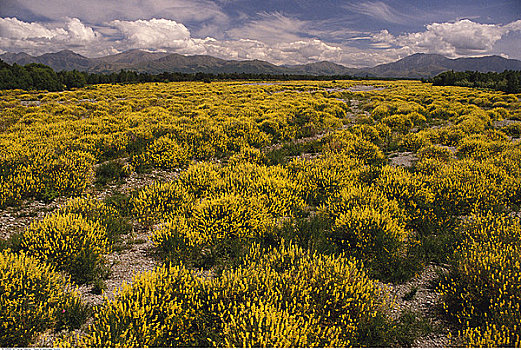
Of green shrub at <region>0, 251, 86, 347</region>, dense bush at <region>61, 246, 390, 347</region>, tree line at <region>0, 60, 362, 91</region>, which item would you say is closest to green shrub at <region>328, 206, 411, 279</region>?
dense bush at <region>61, 246, 390, 347</region>

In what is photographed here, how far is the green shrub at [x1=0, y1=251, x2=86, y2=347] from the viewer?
3083mm

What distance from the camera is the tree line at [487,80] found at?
3703cm

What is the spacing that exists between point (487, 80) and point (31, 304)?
2637 inches

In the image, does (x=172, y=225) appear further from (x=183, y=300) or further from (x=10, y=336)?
(x=10, y=336)

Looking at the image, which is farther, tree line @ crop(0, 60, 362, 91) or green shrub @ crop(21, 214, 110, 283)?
tree line @ crop(0, 60, 362, 91)

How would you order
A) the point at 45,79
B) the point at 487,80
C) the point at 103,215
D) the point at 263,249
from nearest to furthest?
the point at 263,249
the point at 103,215
the point at 45,79
the point at 487,80

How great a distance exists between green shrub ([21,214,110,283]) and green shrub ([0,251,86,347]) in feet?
1.44

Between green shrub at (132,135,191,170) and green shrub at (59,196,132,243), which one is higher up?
green shrub at (132,135,191,170)

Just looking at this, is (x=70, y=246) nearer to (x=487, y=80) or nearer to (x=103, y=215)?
(x=103, y=215)

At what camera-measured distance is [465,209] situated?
6.25m

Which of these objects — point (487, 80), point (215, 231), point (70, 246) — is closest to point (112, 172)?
point (70, 246)

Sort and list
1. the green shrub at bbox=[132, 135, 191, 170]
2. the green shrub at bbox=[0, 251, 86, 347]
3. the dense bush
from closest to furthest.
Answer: the dense bush < the green shrub at bbox=[0, 251, 86, 347] < the green shrub at bbox=[132, 135, 191, 170]

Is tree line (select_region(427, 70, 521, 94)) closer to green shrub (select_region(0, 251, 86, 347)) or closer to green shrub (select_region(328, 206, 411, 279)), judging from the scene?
green shrub (select_region(328, 206, 411, 279))

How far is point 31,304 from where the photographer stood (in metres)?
3.31
